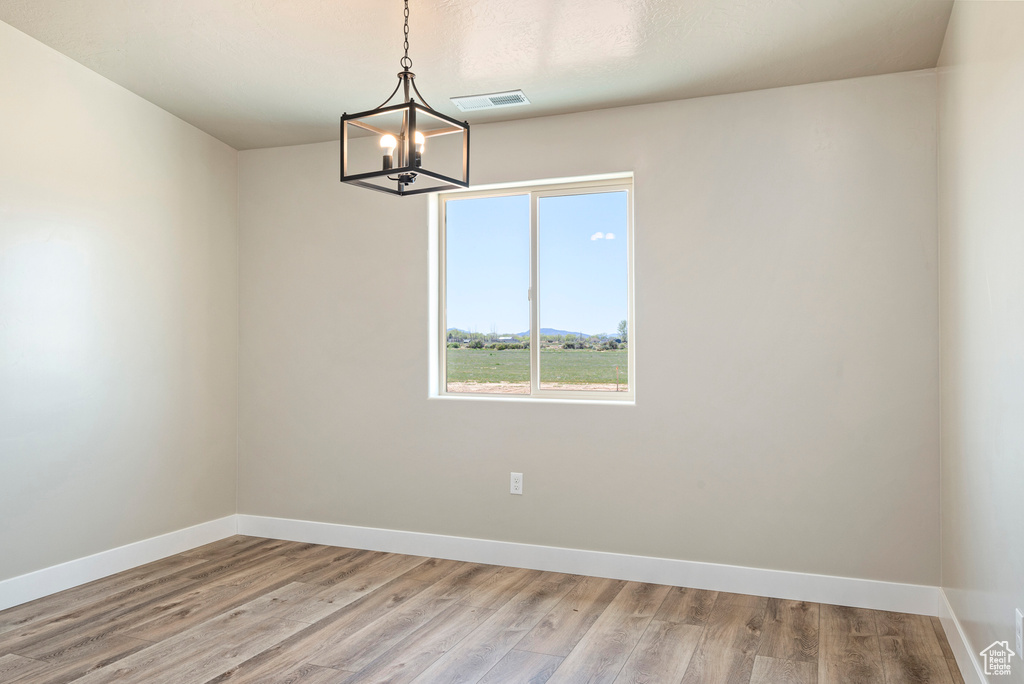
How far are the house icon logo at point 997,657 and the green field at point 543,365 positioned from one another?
2.03 m

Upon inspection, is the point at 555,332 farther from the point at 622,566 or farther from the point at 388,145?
the point at 388,145

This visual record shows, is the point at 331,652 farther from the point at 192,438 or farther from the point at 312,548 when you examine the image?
the point at 192,438

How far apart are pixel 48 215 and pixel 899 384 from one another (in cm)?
412

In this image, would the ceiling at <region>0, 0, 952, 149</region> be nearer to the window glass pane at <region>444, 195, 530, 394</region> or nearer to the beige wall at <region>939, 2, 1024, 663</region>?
the beige wall at <region>939, 2, 1024, 663</region>

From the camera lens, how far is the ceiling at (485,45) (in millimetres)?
2730

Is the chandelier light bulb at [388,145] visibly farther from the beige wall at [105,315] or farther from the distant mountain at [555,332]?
the beige wall at [105,315]

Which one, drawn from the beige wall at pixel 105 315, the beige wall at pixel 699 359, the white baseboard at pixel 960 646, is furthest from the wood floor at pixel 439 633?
the beige wall at pixel 105 315

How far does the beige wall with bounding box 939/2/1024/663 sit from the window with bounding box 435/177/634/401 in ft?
5.01

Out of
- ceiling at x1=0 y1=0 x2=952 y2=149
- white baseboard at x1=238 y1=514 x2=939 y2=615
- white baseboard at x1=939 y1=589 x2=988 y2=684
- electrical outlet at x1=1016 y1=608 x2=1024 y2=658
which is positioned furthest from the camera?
white baseboard at x1=238 y1=514 x2=939 y2=615

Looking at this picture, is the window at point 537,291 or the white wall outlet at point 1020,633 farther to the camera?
the window at point 537,291

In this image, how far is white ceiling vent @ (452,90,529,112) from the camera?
11.6 feet

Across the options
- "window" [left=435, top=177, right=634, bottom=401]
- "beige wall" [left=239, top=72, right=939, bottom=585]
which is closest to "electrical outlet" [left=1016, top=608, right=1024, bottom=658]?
"beige wall" [left=239, top=72, right=939, bottom=585]

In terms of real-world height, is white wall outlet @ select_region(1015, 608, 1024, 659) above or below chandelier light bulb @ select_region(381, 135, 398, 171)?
below

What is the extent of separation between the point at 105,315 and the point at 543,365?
2379mm
